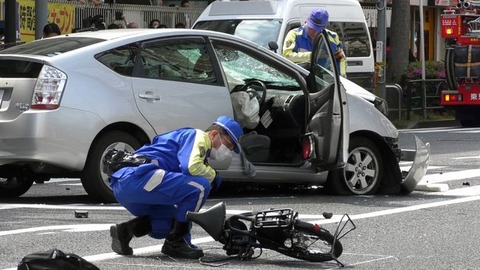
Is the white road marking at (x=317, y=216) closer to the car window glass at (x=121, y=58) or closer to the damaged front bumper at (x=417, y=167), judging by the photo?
the damaged front bumper at (x=417, y=167)

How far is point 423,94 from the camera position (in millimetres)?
26422

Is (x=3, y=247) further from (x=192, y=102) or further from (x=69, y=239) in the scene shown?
(x=192, y=102)

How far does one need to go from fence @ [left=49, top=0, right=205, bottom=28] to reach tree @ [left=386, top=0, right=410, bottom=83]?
4.47 meters

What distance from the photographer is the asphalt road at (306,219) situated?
8.65m

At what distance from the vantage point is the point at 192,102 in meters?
12.1

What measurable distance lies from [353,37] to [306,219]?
425 inches

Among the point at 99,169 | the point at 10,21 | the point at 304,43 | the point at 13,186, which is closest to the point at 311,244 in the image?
the point at 99,169


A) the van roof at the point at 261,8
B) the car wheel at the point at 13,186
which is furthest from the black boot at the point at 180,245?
the van roof at the point at 261,8

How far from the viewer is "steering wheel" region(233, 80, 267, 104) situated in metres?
12.3

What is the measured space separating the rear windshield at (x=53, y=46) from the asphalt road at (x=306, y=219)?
1.35 metres

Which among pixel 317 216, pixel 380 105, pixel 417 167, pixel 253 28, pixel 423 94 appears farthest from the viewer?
pixel 423 94

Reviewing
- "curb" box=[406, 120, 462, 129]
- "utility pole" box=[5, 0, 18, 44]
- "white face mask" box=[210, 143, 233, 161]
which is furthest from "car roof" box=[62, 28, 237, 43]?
"curb" box=[406, 120, 462, 129]

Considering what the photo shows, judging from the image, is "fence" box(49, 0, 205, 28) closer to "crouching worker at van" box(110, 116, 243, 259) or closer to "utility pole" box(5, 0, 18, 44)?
"utility pole" box(5, 0, 18, 44)

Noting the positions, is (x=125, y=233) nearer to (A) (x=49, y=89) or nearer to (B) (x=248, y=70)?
(A) (x=49, y=89)
